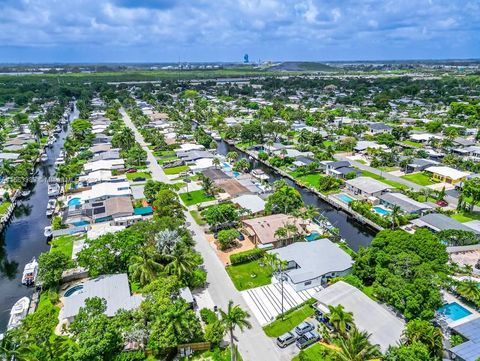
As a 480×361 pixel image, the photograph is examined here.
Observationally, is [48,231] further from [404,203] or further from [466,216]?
[466,216]

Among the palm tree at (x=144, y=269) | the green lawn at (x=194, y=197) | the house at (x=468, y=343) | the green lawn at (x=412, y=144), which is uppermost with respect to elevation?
the palm tree at (x=144, y=269)

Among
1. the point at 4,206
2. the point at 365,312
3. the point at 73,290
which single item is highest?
the point at 365,312

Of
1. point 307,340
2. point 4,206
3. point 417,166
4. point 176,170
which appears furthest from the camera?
point 176,170

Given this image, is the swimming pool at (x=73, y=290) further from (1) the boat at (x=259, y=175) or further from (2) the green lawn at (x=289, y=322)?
(1) the boat at (x=259, y=175)

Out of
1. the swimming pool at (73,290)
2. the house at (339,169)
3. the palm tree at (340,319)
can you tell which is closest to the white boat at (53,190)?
the swimming pool at (73,290)

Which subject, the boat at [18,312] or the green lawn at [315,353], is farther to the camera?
the boat at [18,312]

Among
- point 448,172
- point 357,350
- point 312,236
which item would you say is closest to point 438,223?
point 312,236

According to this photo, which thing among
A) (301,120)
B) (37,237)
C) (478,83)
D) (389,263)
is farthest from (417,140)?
(478,83)
